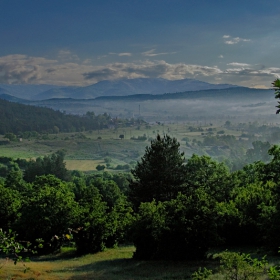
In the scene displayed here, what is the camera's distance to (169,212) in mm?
28859

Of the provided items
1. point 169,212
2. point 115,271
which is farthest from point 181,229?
point 115,271

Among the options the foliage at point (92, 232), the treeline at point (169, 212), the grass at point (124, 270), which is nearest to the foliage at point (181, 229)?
the treeline at point (169, 212)

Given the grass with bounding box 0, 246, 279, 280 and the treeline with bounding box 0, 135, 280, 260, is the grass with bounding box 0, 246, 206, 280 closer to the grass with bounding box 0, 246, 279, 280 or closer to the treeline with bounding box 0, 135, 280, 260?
the grass with bounding box 0, 246, 279, 280

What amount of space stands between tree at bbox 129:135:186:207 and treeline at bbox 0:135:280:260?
127 millimetres

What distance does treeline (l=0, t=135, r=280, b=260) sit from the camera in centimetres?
2739

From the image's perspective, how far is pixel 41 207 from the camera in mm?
39688

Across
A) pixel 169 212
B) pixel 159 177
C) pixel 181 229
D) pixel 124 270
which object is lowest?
pixel 124 270

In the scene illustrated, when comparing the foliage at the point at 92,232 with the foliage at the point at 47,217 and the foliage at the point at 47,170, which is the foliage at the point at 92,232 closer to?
the foliage at the point at 47,217

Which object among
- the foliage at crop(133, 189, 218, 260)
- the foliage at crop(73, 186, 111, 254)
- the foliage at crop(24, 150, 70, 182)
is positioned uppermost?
the foliage at crop(133, 189, 218, 260)

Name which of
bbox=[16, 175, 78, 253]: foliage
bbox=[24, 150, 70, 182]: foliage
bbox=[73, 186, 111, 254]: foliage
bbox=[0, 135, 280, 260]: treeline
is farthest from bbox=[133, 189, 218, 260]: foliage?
bbox=[24, 150, 70, 182]: foliage

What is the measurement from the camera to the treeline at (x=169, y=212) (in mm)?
27391

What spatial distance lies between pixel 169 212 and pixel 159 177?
63.2ft

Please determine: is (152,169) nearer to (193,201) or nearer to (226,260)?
(193,201)

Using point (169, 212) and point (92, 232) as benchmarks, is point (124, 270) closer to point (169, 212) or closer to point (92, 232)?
point (169, 212)
